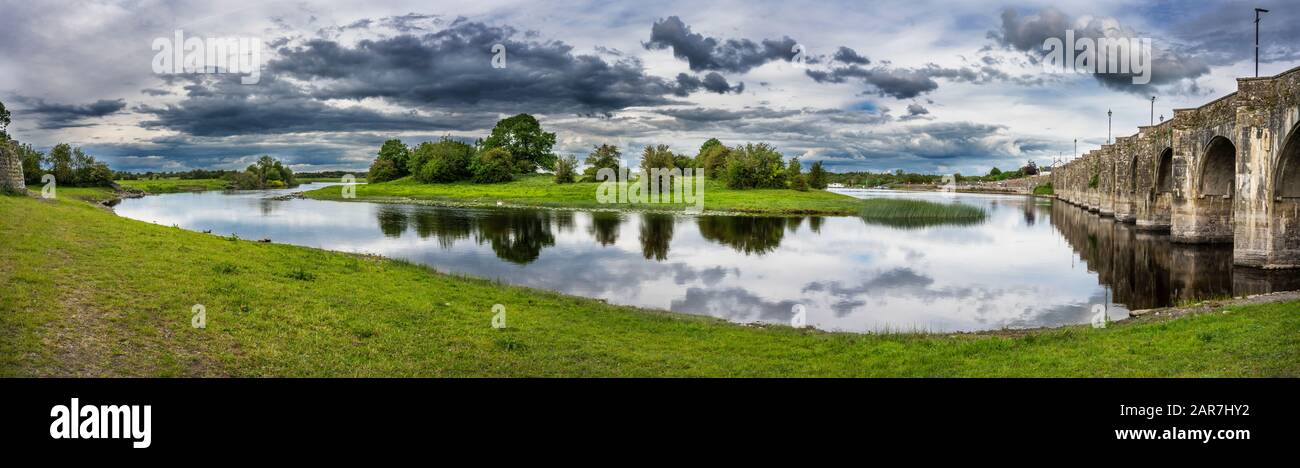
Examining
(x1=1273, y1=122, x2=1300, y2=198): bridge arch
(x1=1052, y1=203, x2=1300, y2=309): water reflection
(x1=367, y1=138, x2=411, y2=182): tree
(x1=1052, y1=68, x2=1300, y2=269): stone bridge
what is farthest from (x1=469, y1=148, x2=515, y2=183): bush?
(x1=1273, y1=122, x2=1300, y2=198): bridge arch

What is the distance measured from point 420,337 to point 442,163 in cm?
11843

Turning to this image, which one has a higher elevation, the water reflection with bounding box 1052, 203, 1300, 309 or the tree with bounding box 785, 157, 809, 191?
the tree with bounding box 785, 157, 809, 191

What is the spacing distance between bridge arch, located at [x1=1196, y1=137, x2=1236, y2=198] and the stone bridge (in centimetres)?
5

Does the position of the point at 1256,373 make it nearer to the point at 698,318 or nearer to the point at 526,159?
the point at 698,318

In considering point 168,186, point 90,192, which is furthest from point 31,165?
point 168,186

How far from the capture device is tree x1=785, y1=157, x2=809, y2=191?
10844 cm

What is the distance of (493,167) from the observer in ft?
397

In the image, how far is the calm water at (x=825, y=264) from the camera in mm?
24391

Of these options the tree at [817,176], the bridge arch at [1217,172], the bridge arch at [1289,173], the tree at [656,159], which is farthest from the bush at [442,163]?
the bridge arch at [1289,173]

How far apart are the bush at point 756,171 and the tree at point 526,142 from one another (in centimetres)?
4498

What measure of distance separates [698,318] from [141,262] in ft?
49.2

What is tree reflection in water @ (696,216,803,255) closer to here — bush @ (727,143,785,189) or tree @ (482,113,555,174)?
bush @ (727,143,785,189)

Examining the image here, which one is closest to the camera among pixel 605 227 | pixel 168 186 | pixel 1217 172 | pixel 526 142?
pixel 1217 172

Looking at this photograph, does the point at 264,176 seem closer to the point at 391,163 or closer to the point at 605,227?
the point at 391,163
